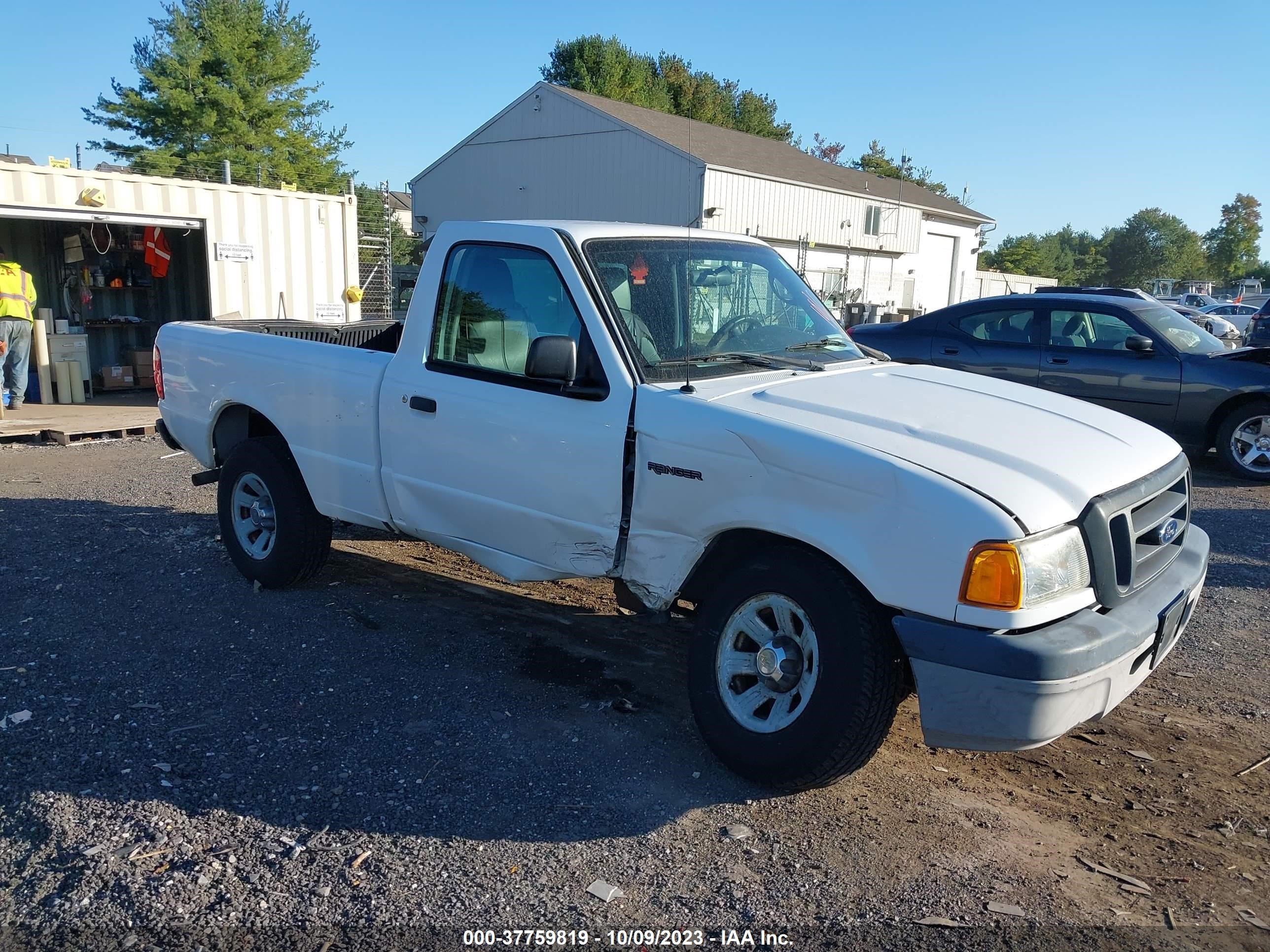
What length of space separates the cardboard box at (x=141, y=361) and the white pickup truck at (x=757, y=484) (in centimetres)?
1029

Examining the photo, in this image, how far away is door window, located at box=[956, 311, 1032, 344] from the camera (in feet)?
32.5

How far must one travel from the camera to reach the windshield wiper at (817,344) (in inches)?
174

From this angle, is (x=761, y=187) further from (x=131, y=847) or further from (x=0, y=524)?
(x=131, y=847)

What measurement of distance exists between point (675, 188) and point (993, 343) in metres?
18.4

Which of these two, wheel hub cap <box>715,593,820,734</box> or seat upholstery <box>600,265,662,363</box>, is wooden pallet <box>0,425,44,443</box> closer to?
seat upholstery <box>600,265,662,363</box>

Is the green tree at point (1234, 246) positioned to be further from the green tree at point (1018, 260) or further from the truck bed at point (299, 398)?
the truck bed at point (299, 398)

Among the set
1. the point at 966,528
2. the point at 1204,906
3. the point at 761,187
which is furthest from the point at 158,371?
the point at 761,187

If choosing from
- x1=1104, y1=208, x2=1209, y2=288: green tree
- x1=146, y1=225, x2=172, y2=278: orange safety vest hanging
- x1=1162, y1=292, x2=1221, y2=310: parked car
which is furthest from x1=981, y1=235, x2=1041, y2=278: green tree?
x1=146, y1=225, x2=172, y2=278: orange safety vest hanging

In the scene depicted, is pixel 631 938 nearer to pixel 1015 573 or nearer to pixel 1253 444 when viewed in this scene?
pixel 1015 573

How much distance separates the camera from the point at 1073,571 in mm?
3047

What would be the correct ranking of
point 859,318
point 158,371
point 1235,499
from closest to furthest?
point 158,371, point 1235,499, point 859,318

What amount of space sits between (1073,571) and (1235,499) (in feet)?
20.9

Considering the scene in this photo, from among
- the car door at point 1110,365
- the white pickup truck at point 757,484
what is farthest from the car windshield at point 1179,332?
the white pickup truck at point 757,484

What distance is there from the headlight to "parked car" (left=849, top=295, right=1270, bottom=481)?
22.5 feet
